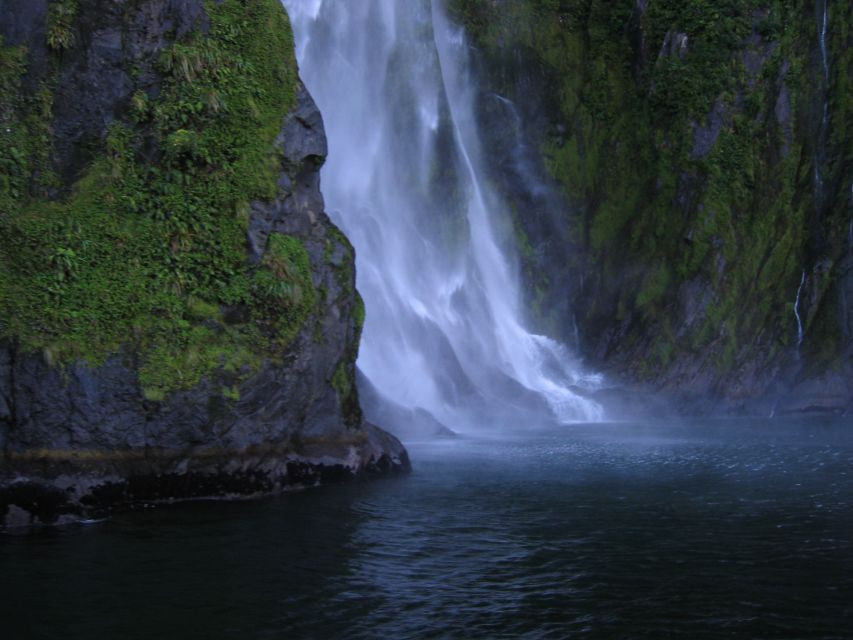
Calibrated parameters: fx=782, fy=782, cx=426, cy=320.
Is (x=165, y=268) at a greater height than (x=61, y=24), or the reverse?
(x=61, y=24)

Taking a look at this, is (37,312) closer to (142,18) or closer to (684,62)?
(142,18)

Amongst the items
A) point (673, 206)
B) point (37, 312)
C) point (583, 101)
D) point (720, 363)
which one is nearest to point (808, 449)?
point (720, 363)

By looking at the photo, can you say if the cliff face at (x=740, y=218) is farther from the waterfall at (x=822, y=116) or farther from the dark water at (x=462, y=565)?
the dark water at (x=462, y=565)

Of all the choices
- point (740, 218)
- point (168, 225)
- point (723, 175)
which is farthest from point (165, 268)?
point (740, 218)

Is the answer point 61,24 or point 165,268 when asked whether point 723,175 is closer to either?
point 165,268

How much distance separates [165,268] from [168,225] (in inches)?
28.6

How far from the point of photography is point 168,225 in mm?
12078

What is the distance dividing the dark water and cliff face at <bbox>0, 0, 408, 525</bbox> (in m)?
0.95

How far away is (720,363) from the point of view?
28.4m

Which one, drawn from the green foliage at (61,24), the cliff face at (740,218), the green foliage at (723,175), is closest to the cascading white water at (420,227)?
the cliff face at (740,218)

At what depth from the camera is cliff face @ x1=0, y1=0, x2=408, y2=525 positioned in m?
10.4

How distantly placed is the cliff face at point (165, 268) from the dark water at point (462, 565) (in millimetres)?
952

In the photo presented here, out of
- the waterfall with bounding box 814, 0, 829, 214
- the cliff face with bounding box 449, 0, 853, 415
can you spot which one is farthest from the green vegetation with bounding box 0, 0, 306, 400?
the waterfall with bounding box 814, 0, 829, 214

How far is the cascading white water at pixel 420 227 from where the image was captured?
957 inches
